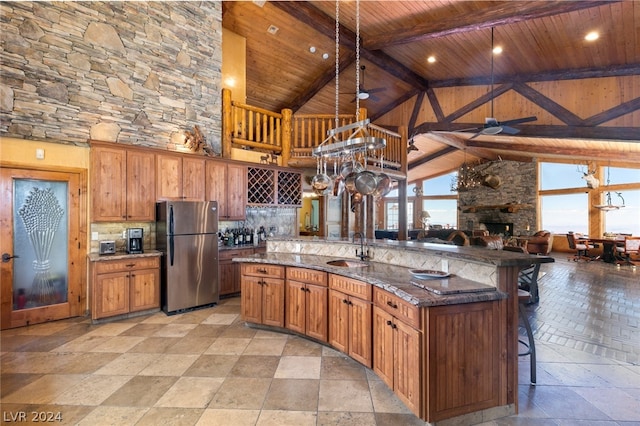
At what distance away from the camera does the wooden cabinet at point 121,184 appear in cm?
408

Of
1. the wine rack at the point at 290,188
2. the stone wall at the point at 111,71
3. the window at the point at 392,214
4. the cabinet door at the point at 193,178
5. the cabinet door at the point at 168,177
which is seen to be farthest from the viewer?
the window at the point at 392,214

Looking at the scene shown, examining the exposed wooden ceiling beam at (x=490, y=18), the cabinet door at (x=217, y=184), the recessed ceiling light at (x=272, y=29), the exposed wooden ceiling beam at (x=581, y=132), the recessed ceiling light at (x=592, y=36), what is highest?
the recessed ceiling light at (x=272, y=29)

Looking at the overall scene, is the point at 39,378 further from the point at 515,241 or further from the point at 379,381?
the point at 515,241

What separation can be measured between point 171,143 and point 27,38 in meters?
2.09

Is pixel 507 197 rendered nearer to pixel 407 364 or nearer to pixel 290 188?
pixel 290 188

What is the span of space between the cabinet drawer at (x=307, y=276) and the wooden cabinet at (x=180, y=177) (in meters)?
2.56

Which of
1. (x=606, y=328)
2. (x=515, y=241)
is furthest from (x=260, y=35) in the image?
(x=515, y=241)

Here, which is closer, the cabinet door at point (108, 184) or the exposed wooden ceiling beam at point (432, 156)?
the cabinet door at point (108, 184)

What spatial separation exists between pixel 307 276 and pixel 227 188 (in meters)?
2.86

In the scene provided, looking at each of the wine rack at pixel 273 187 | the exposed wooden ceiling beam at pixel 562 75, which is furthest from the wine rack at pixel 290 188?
the exposed wooden ceiling beam at pixel 562 75

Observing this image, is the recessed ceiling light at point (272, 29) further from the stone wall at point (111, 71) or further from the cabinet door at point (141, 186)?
the cabinet door at point (141, 186)

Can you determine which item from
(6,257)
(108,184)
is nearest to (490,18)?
(108,184)

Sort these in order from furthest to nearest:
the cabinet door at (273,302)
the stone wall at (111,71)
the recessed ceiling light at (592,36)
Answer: the recessed ceiling light at (592,36) → the stone wall at (111,71) → the cabinet door at (273,302)

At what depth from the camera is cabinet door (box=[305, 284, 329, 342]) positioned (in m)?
3.13
